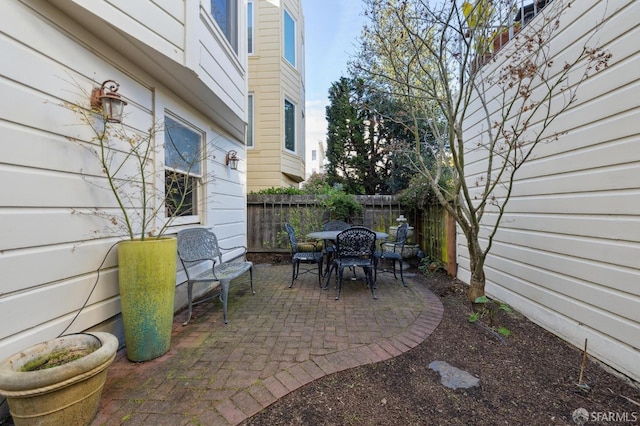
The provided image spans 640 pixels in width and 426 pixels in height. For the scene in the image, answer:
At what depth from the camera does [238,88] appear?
4.76 m

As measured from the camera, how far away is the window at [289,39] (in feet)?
27.8

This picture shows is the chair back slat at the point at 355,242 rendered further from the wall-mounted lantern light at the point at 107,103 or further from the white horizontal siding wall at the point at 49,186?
Answer: the wall-mounted lantern light at the point at 107,103

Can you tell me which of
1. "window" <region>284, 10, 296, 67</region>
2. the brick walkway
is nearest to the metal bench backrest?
the brick walkway

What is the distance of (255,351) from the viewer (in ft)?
8.23

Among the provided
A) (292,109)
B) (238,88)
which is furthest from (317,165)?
(238,88)

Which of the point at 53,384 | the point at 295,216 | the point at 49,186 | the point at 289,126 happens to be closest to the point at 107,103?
the point at 49,186

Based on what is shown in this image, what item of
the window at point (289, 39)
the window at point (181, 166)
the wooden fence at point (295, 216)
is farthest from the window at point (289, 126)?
the window at point (181, 166)

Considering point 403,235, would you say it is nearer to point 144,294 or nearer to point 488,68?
point 488,68

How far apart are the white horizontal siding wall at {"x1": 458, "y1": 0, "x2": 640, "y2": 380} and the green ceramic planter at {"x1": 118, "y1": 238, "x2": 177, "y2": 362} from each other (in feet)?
12.1

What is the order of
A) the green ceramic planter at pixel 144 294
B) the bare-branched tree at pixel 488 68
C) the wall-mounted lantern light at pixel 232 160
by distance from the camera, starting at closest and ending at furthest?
1. the green ceramic planter at pixel 144 294
2. the bare-branched tree at pixel 488 68
3. the wall-mounted lantern light at pixel 232 160
